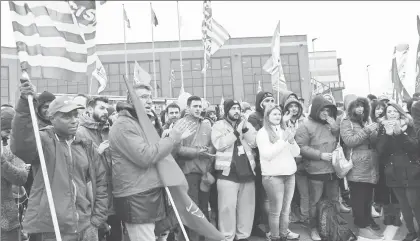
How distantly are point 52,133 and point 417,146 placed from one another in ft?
16.0

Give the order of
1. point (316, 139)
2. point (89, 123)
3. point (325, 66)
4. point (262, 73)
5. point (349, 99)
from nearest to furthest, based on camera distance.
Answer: point (89, 123) < point (316, 139) < point (349, 99) < point (262, 73) < point (325, 66)

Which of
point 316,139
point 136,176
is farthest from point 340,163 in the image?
point 136,176

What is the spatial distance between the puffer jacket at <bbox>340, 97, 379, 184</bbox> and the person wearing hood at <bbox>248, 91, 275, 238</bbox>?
1198 mm

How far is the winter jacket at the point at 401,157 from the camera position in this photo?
613 cm

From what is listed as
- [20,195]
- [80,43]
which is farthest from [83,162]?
[20,195]

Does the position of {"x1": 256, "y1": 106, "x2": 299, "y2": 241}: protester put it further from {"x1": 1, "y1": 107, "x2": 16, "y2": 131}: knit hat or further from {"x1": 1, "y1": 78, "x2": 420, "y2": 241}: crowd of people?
{"x1": 1, "y1": 107, "x2": 16, "y2": 131}: knit hat

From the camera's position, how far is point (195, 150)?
5934 millimetres

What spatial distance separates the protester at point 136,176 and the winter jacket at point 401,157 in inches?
132

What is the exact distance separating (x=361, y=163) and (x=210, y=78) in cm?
4632

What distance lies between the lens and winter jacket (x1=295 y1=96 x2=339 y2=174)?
6.48 metres

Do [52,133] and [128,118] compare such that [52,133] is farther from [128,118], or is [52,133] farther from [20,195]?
[20,195]

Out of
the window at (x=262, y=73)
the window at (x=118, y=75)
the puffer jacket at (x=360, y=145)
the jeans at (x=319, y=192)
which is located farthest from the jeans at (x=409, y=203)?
the window at (x=262, y=73)

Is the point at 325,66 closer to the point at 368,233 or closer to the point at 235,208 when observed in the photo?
the point at 368,233

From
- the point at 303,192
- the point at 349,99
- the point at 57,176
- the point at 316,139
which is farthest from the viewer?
the point at 349,99
